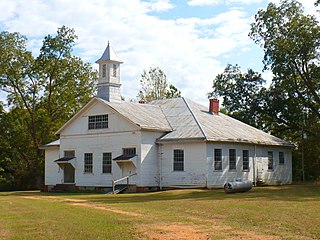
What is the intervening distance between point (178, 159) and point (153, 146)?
6.37ft

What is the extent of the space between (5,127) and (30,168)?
199 inches

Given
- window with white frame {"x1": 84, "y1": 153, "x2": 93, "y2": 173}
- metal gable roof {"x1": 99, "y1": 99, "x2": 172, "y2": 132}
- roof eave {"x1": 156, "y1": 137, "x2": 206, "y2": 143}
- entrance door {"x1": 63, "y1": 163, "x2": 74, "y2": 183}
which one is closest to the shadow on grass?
roof eave {"x1": 156, "y1": 137, "x2": 206, "y2": 143}

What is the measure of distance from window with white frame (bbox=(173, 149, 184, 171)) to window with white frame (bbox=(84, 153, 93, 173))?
6.36 m

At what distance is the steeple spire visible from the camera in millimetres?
38031

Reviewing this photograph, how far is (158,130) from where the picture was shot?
35375 millimetres

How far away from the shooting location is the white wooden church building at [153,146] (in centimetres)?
3425

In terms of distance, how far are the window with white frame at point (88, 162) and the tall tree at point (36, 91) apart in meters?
16.2

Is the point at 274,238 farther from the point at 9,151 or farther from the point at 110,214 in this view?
the point at 9,151

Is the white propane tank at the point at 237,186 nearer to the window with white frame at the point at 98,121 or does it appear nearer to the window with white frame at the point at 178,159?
the window with white frame at the point at 178,159

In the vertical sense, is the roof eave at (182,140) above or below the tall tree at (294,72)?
below

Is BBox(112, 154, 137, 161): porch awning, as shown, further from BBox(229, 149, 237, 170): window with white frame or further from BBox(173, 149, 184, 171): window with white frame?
BBox(229, 149, 237, 170): window with white frame

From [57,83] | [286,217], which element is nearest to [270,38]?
[57,83]

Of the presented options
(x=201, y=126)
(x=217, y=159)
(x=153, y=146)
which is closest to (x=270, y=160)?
(x=217, y=159)

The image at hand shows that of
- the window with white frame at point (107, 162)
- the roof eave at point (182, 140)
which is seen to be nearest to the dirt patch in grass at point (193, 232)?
the roof eave at point (182, 140)
